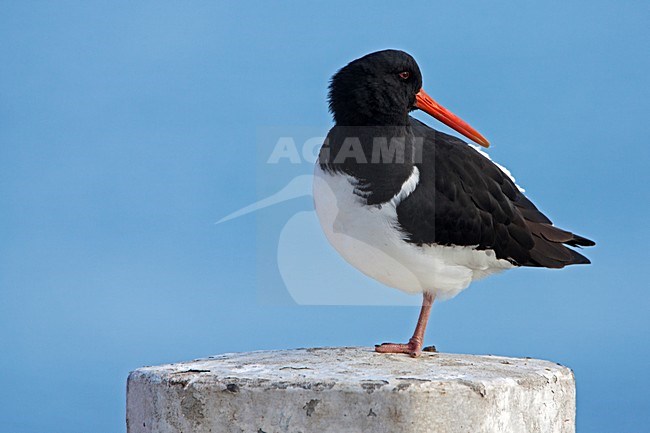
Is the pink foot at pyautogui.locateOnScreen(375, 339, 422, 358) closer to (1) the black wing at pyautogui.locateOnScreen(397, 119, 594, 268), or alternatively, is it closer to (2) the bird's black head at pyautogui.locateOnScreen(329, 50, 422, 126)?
(1) the black wing at pyautogui.locateOnScreen(397, 119, 594, 268)

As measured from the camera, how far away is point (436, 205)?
210 inches

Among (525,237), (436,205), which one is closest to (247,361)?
(436,205)

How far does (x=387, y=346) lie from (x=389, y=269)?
1.67ft

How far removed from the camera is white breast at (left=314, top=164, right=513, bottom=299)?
5152 mm

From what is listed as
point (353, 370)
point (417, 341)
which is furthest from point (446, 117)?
point (353, 370)

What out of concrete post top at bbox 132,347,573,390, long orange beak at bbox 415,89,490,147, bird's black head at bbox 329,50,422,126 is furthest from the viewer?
long orange beak at bbox 415,89,490,147

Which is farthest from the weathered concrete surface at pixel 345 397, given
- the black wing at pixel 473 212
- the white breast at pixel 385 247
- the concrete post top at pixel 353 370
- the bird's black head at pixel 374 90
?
the bird's black head at pixel 374 90

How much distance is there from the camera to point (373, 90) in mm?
5391

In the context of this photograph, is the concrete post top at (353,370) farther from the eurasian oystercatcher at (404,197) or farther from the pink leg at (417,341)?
the eurasian oystercatcher at (404,197)

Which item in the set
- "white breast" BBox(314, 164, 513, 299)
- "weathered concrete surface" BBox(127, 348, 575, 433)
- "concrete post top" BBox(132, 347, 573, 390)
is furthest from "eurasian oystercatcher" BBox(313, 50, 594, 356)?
"weathered concrete surface" BBox(127, 348, 575, 433)

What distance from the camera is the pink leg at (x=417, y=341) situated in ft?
17.9

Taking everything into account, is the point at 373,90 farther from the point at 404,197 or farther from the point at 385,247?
the point at 385,247

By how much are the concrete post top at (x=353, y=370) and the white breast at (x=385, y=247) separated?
0.45 meters

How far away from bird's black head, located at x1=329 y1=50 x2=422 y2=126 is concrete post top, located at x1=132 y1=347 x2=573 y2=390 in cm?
138
